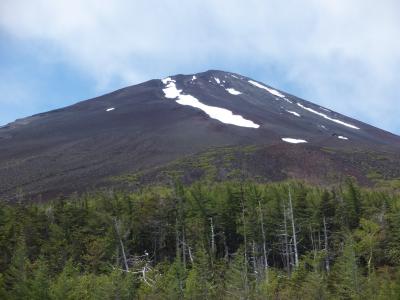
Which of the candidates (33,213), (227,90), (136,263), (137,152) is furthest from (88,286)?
(227,90)

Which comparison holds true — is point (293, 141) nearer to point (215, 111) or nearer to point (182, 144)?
point (182, 144)

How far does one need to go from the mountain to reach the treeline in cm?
3632

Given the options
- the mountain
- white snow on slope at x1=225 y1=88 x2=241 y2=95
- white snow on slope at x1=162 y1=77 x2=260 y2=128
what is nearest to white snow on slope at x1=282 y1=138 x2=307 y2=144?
the mountain

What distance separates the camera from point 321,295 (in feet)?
106

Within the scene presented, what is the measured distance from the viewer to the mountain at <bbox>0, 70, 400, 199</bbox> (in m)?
97.6

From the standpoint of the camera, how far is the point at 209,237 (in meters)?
53.1

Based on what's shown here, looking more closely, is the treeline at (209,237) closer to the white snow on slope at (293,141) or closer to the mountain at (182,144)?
the mountain at (182,144)

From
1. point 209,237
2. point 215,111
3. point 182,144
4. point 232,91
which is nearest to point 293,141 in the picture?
point 182,144

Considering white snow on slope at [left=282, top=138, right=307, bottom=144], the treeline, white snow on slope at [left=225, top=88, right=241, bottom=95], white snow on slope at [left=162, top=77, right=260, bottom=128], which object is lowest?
the treeline

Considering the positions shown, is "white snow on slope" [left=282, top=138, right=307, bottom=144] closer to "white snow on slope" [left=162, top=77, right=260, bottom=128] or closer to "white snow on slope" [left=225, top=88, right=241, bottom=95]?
"white snow on slope" [left=162, top=77, right=260, bottom=128]

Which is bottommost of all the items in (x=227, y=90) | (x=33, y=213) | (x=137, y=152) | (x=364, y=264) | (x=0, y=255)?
(x=364, y=264)

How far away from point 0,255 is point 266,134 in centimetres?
9232

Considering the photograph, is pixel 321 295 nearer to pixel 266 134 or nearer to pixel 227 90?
pixel 266 134

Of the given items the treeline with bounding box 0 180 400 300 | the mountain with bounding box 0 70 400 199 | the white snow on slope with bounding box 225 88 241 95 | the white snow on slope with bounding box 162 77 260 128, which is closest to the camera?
the treeline with bounding box 0 180 400 300
